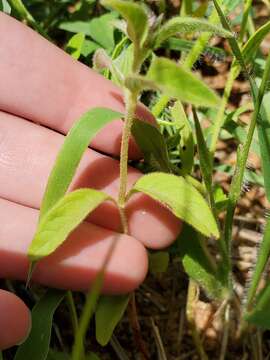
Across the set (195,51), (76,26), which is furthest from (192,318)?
(76,26)

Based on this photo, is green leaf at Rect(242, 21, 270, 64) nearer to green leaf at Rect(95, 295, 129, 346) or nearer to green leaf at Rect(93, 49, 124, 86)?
green leaf at Rect(93, 49, 124, 86)

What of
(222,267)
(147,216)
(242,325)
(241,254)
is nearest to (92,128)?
(147,216)

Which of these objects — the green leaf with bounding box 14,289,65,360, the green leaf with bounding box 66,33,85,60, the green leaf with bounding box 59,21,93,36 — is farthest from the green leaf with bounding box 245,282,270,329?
the green leaf with bounding box 59,21,93,36

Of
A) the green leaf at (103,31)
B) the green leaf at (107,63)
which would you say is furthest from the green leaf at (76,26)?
the green leaf at (107,63)

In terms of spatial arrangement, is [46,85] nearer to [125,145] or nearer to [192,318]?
[125,145]

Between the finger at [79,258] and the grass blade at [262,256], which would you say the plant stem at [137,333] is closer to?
the finger at [79,258]
